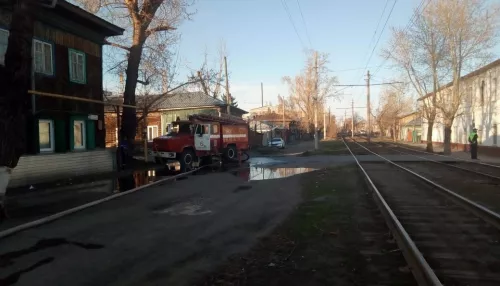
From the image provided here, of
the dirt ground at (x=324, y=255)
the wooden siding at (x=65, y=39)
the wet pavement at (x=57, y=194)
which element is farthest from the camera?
the wooden siding at (x=65, y=39)

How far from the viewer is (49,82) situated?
1623 cm

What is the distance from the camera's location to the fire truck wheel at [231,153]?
25.0 metres

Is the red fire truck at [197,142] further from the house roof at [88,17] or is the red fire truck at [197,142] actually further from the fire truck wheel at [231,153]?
the house roof at [88,17]

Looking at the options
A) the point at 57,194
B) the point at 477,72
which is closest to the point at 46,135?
the point at 57,194

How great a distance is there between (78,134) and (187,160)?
553cm

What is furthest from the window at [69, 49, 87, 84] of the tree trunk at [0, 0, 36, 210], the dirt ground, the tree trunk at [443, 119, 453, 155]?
the tree trunk at [443, 119, 453, 155]

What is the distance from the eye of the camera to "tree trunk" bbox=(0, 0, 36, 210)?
8.20m

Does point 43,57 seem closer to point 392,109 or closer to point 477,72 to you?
point 477,72

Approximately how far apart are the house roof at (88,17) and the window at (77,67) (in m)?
1.53

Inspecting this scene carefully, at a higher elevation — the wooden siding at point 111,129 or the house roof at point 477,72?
the house roof at point 477,72

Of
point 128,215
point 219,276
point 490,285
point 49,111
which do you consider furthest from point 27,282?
point 49,111

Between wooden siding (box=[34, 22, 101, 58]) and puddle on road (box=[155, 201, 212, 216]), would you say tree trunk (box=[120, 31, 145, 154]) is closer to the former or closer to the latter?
wooden siding (box=[34, 22, 101, 58])

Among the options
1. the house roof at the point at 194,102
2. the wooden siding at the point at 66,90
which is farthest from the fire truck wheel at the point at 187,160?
the house roof at the point at 194,102

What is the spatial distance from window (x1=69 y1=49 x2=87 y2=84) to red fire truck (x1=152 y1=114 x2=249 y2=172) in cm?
486
